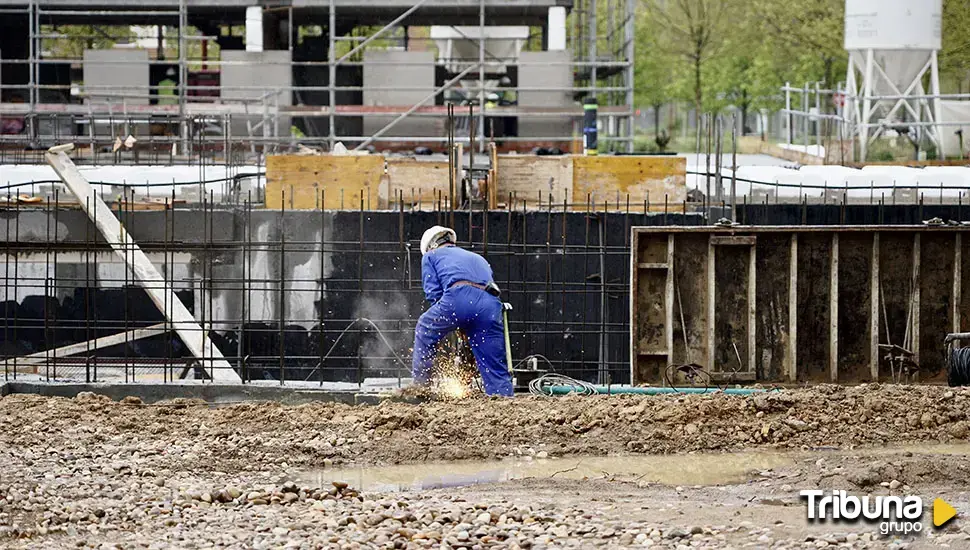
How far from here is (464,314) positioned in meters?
12.5

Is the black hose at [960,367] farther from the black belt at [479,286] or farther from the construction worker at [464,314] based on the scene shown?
the black belt at [479,286]

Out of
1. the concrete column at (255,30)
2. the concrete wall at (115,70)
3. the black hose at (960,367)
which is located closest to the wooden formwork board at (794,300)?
the black hose at (960,367)

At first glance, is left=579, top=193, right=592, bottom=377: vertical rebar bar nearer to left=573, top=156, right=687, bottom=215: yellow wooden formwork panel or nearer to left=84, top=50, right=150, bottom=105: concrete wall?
left=573, top=156, right=687, bottom=215: yellow wooden formwork panel

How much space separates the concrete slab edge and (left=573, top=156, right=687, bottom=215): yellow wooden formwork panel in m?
6.14

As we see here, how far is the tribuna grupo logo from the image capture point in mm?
8156

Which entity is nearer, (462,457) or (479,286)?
(462,457)

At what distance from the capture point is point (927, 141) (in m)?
29.5

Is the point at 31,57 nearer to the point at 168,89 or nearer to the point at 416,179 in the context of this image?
the point at 168,89

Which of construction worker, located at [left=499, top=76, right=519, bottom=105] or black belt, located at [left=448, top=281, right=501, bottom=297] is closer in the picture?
black belt, located at [left=448, top=281, right=501, bottom=297]

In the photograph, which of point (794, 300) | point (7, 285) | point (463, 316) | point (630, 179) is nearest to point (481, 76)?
point (630, 179)

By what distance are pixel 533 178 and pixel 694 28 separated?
26115 millimetres

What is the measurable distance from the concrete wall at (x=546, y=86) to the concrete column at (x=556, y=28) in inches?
20.9

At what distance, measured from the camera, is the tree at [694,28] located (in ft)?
140

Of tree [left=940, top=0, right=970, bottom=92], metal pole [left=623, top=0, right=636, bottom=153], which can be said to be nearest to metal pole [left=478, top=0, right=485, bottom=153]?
metal pole [left=623, top=0, right=636, bottom=153]
